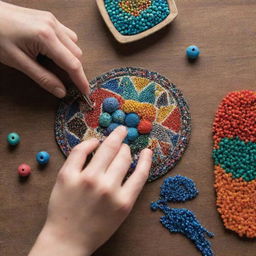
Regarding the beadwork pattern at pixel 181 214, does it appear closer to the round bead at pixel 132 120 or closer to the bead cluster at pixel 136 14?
the round bead at pixel 132 120

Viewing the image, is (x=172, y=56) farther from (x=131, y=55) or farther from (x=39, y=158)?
(x=39, y=158)

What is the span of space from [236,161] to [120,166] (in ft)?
0.77

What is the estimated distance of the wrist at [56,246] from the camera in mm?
737

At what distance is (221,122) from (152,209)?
220 mm

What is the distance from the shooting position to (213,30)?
881 mm

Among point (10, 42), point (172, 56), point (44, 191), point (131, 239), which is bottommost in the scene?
point (131, 239)

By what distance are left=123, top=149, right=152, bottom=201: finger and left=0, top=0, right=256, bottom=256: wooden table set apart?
58 millimetres

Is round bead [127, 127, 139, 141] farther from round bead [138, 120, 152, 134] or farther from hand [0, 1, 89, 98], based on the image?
hand [0, 1, 89, 98]

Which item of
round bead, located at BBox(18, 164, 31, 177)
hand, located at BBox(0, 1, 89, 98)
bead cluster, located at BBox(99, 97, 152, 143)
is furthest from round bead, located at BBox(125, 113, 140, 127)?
round bead, located at BBox(18, 164, 31, 177)

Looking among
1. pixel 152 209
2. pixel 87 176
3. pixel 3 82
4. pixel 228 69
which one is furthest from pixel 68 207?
pixel 228 69

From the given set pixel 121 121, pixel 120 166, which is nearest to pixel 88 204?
pixel 120 166

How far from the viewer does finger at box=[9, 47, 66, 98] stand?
82cm

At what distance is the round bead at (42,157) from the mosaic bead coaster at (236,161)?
1.10ft

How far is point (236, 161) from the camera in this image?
84 centimetres
